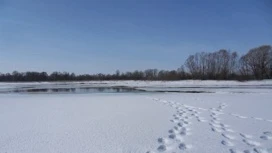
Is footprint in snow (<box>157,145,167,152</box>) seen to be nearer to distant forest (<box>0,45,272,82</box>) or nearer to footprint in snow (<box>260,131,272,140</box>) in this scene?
footprint in snow (<box>260,131,272,140</box>)

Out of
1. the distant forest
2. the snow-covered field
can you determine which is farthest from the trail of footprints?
the distant forest

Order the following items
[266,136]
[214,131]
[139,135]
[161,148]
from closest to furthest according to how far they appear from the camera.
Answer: [161,148] < [266,136] < [139,135] < [214,131]

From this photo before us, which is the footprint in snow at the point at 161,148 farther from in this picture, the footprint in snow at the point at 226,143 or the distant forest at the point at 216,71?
the distant forest at the point at 216,71

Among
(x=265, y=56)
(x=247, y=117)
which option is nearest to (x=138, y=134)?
(x=247, y=117)

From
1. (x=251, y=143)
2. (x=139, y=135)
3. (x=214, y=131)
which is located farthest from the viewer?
(x=214, y=131)

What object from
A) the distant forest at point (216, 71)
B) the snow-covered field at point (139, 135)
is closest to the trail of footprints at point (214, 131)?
the snow-covered field at point (139, 135)

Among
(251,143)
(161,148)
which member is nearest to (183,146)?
(161,148)

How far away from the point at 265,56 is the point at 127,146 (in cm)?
7333

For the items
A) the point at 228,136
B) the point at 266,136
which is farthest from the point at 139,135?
the point at 266,136

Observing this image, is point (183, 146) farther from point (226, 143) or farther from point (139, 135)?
point (139, 135)

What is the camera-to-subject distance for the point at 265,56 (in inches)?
2635

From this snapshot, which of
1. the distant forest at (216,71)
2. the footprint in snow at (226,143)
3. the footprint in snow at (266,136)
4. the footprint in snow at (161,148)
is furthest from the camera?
the distant forest at (216,71)

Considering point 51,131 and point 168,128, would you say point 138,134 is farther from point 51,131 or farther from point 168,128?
point 51,131

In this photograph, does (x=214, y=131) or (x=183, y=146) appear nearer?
(x=183, y=146)
